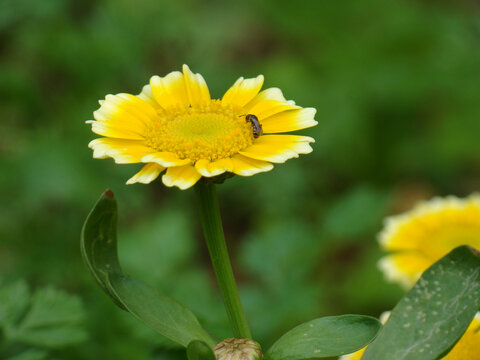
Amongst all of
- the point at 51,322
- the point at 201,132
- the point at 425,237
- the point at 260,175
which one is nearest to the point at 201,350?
the point at 201,132

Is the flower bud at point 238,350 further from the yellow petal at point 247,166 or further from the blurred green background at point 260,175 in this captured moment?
the blurred green background at point 260,175

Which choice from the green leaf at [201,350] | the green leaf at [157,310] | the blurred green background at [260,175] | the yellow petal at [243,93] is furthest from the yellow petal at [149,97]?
the blurred green background at [260,175]

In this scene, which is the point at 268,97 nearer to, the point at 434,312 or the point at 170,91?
the point at 170,91

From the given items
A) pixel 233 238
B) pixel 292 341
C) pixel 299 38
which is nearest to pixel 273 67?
pixel 299 38

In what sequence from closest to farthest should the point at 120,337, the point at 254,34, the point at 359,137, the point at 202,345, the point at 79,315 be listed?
the point at 202,345, the point at 79,315, the point at 120,337, the point at 359,137, the point at 254,34

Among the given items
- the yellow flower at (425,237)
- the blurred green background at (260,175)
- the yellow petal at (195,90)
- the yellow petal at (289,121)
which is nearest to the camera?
the yellow petal at (289,121)

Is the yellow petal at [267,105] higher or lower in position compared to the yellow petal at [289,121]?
higher

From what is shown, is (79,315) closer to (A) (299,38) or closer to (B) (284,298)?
(B) (284,298)
